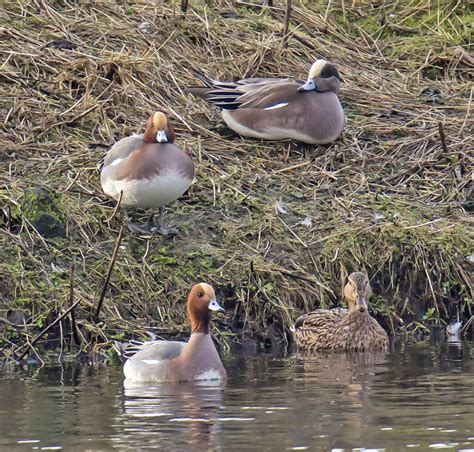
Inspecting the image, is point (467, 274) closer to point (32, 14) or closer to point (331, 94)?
point (331, 94)

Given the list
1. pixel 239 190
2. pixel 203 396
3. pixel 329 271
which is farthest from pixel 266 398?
pixel 239 190

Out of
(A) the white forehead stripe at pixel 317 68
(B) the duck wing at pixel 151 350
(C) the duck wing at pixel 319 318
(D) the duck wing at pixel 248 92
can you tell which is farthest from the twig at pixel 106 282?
(A) the white forehead stripe at pixel 317 68

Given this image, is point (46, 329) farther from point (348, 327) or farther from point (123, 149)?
point (348, 327)

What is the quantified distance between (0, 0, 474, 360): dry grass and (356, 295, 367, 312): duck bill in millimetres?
472

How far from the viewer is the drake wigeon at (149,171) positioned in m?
10.3

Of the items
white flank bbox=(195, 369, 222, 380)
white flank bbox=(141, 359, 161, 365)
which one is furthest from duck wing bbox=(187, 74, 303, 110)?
white flank bbox=(195, 369, 222, 380)

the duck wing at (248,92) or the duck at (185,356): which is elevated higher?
the duck wing at (248,92)

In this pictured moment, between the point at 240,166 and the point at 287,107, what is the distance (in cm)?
74

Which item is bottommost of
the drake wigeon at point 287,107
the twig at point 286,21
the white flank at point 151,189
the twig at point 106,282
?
the twig at point 106,282

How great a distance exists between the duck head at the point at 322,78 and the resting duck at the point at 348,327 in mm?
2455

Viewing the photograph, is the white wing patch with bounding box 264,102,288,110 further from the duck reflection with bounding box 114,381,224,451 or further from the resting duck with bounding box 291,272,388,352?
the duck reflection with bounding box 114,381,224,451

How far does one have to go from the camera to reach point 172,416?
7574mm

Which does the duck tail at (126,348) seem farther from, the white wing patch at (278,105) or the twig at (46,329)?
the white wing patch at (278,105)

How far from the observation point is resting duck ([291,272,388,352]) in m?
10.2
